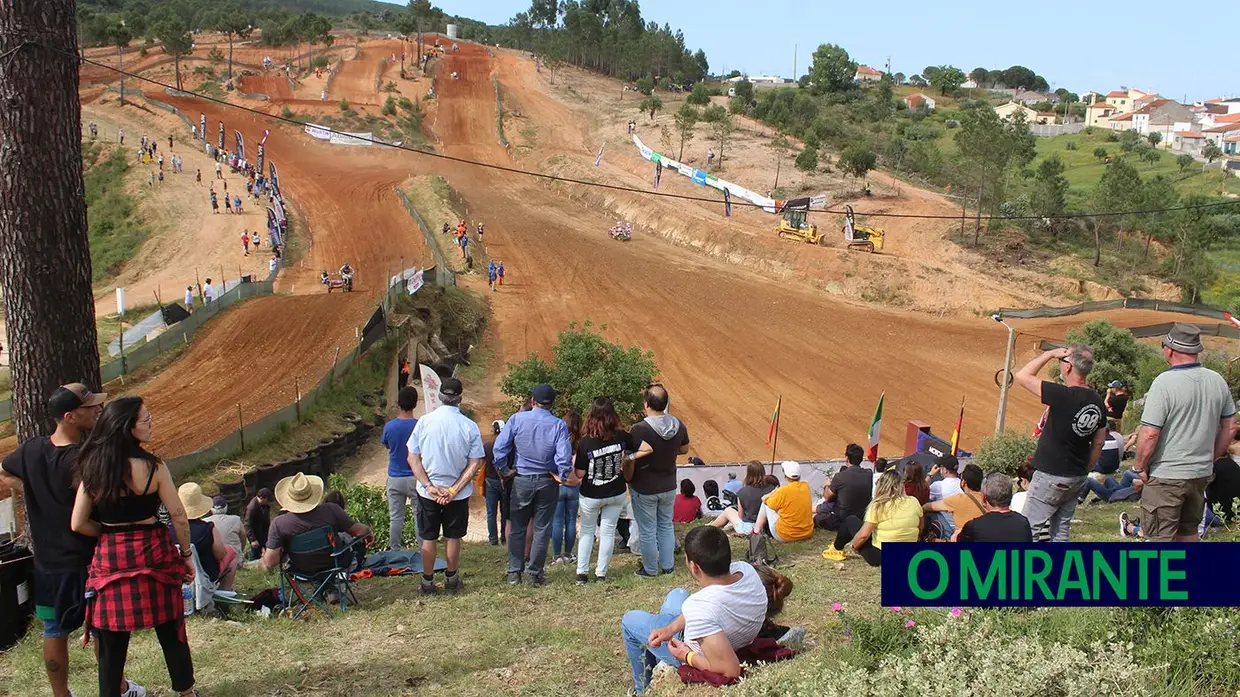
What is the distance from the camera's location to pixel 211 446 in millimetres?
17375

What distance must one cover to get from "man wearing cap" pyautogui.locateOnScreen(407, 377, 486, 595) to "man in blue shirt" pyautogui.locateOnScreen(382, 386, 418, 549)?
1.95m

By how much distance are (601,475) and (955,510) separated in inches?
119

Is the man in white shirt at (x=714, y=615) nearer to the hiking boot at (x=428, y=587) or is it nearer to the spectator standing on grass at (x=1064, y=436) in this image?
the spectator standing on grass at (x=1064, y=436)

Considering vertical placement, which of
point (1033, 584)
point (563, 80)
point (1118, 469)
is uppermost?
point (563, 80)

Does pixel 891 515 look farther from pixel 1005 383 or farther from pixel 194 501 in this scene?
pixel 1005 383

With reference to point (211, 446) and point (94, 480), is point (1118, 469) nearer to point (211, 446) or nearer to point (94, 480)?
point (94, 480)

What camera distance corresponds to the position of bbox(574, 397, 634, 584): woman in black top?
25.3 ft

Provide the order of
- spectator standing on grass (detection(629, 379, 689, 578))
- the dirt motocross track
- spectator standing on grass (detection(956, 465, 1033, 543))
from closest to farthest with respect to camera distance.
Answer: spectator standing on grass (detection(956, 465, 1033, 543)), spectator standing on grass (detection(629, 379, 689, 578)), the dirt motocross track

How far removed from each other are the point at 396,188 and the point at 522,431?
44706 mm

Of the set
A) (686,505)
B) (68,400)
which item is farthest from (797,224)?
(68,400)

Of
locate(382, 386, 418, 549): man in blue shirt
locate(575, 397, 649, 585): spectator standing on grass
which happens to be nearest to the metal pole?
locate(575, 397, 649, 585): spectator standing on grass

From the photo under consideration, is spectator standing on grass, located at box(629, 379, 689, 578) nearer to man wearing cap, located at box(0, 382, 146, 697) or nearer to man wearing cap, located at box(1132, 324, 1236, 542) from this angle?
man wearing cap, located at box(1132, 324, 1236, 542)

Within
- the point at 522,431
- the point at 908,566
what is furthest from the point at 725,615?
the point at 522,431

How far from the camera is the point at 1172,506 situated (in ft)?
19.9
